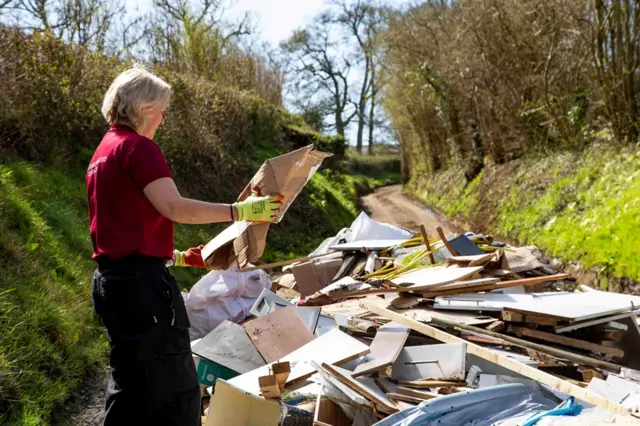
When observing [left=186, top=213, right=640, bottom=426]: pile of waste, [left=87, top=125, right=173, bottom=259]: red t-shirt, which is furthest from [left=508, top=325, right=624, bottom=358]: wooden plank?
[left=87, top=125, right=173, bottom=259]: red t-shirt

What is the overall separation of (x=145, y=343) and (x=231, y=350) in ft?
6.25

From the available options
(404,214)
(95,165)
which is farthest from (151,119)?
(404,214)

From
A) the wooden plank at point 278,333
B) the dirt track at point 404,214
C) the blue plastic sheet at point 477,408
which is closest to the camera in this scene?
the blue plastic sheet at point 477,408

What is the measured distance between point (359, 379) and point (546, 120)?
10999mm

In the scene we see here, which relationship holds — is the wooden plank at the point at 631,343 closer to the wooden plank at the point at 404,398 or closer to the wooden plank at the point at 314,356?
the wooden plank at the point at 404,398

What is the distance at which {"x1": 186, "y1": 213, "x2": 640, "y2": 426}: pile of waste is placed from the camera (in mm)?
3150

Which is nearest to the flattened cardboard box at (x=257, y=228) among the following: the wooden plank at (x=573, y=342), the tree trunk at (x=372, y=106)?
the wooden plank at (x=573, y=342)

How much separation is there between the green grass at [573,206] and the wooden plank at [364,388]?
469cm

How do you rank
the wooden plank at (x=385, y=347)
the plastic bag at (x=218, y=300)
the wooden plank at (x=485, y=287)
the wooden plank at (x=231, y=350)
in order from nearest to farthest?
the wooden plank at (x=385, y=347)
the wooden plank at (x=231, y=350)
the wooden plank at (x=485, y=287)
the plastic bag at (x=218, y=300)

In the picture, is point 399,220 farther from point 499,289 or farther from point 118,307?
point 118,307

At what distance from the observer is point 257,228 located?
10.3ft

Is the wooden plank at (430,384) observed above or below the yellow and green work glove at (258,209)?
below

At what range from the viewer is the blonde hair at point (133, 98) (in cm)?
243

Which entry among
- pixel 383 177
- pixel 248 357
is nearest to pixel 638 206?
pixel 248 357
